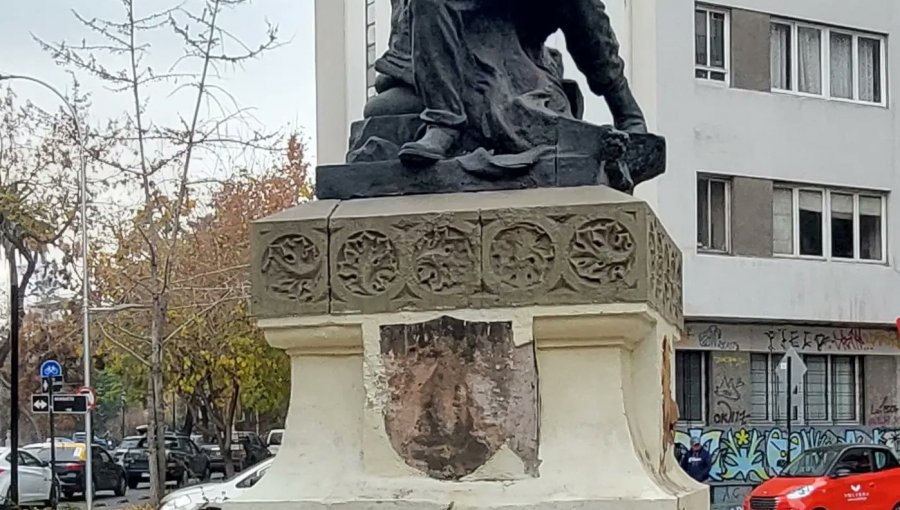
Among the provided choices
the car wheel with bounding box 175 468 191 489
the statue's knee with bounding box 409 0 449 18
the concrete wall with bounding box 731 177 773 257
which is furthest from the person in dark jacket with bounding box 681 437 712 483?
the statue's knee with bounding box 409 0 449 18

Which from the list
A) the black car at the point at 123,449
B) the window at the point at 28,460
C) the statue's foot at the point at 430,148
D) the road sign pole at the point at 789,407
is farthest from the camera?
the black car at the point at 123,449

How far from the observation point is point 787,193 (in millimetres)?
28719

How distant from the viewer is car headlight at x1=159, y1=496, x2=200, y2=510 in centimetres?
2033

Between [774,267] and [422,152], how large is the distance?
80.2 ft

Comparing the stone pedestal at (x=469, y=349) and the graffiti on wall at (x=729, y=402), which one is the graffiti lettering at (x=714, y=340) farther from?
the stone pedestal at (x=469, y=349)

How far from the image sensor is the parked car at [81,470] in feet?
125

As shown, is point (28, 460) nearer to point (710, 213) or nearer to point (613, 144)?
point (710, 213)

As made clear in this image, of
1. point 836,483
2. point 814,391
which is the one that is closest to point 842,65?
point 814,391

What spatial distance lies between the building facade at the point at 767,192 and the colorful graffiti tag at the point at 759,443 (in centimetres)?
3

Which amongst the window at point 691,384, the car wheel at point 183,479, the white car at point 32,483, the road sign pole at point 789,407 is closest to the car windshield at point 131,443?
the car wheel at point 183,479

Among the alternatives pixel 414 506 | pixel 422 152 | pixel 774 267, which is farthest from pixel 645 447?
pixel 774 267

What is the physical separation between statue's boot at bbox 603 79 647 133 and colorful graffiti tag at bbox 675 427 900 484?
78.7 feet

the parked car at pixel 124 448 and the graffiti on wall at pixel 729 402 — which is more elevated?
the graffiti on wall at pixel 729 402

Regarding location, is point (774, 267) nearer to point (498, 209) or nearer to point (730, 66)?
point (730, 66)
